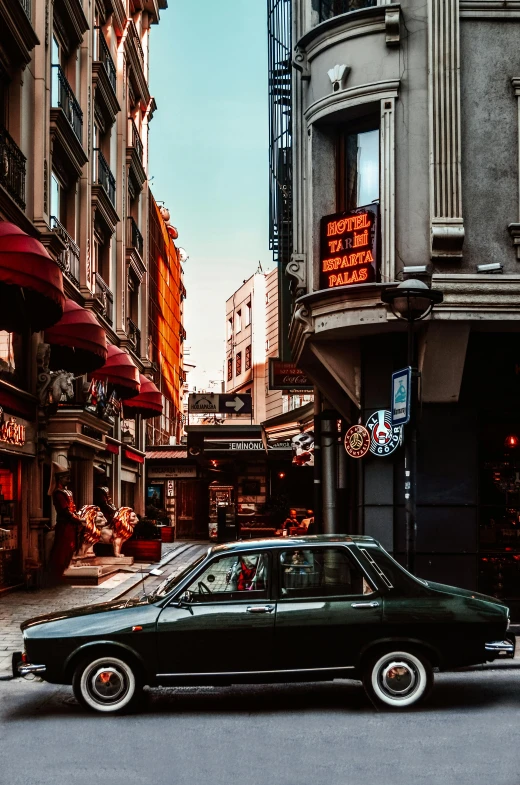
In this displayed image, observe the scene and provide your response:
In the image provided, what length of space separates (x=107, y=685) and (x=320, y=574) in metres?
2.04

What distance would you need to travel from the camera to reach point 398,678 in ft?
29.0

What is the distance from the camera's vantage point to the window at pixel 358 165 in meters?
15.3

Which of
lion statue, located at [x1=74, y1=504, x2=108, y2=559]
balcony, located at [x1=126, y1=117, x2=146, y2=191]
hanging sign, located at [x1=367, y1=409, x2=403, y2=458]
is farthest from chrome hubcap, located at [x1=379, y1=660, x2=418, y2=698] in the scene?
balcony, located at [x1=126, y1=117, x2=146, y2=191]

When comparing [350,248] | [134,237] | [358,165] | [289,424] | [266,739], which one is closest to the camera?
[266,739]

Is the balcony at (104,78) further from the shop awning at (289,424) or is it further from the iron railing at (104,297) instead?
the shop awning at (289,424)

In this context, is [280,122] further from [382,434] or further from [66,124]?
[382,434]

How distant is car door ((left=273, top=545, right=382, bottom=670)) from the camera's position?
28.8ft

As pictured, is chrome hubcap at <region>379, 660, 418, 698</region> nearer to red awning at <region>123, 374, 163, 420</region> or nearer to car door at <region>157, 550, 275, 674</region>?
car door at <region>157, 550, 275, 674</region>

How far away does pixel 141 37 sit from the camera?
40562mm

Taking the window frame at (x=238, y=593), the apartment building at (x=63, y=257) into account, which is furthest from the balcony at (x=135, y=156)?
the window frame at (x=238, y=593)

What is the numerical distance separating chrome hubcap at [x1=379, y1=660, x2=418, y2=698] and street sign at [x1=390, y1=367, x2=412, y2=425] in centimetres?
352

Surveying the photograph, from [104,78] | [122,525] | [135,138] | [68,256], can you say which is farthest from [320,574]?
[135,138]

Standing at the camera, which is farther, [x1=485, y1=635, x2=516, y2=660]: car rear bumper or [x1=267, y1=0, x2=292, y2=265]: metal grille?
[x1=267, y1=0, x2=292, y2=265]: metal grille

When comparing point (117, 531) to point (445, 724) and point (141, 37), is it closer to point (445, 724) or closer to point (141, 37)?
point (445, 724)
